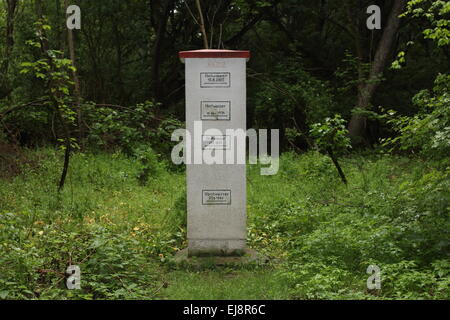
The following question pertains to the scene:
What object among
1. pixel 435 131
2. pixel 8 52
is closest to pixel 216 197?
pixel 435 131

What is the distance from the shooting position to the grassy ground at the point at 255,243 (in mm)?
5438

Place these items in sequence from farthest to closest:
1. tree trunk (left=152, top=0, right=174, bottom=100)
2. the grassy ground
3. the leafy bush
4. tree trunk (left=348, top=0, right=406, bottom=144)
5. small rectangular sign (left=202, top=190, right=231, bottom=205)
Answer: tree trunk (left=152, top=0, right=174, bottom=100)
tree trunk (left=348, top=0, right=406, bottom=144)
small rectangular sign (left=202, top=190, right=231, bottom=205)
the leafy bush
the grassy ground

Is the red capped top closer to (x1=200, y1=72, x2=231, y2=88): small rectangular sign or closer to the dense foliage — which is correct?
(x1=200, y1=72, x2=231, y2=88): small rectangular sign

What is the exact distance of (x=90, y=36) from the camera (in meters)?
18.2

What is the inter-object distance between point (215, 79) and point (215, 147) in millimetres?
787

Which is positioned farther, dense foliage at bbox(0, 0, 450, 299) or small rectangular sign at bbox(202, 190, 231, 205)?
small rectangular sign at bbox(202, 190, 231, 205)

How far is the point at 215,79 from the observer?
22.2 ft

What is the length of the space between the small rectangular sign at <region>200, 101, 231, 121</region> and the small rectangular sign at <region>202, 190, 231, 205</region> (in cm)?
86

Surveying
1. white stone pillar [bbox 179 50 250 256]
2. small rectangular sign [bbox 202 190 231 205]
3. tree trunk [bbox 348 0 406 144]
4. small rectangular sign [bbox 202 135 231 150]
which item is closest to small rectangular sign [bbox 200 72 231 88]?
white stone pillar [bbox 179 50 250 256]

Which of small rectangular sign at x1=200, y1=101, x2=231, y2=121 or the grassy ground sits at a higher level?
small rectangular sign at x1=200, y1=101, x2=231, y2=121

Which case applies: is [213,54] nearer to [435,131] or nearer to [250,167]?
[435,131]

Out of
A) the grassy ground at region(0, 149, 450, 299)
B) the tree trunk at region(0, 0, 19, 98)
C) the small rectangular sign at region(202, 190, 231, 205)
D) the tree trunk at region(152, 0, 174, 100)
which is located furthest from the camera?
the tree trunk at region(152, 0, 174, 100)

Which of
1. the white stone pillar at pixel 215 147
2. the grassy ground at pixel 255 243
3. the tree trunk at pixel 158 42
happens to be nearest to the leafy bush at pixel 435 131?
the grassy ground at pixel 255 243

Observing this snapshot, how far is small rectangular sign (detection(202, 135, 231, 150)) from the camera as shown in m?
6.77
